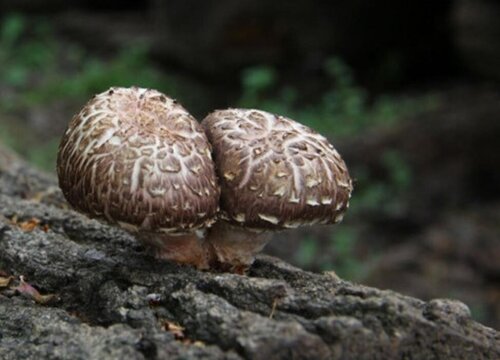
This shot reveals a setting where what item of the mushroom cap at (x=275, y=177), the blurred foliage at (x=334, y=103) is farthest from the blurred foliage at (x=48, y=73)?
the mushroom cap at (x=275, y=177)

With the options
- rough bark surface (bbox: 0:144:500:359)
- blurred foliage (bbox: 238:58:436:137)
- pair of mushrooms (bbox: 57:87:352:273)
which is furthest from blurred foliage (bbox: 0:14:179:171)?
pair of mushrooms (bbox: 57:87:352:273)

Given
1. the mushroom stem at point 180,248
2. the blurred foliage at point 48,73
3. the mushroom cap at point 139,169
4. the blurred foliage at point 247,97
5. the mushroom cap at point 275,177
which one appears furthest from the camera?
the blurred foliage at point 48,73

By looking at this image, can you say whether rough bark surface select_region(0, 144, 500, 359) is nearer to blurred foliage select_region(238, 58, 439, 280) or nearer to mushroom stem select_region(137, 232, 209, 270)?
mushroom stem select_region(137, 232, 209, 270)

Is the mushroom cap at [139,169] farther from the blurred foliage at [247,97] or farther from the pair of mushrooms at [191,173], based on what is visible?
the blurred foliage at [247,97]

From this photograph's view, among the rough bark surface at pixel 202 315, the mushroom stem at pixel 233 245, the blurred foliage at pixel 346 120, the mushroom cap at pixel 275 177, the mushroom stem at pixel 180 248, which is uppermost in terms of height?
the blurred foliage at pixel 346 120

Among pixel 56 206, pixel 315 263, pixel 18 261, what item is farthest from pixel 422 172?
pixel 18 261

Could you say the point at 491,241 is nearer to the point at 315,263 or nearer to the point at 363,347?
the point at 315,263

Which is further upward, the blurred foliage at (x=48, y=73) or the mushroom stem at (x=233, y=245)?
the blurred foliage at (x=48, y=73)

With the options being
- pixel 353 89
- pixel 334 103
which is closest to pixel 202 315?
pixel 334 103

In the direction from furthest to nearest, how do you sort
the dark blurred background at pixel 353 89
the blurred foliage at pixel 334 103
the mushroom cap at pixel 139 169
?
the blurred foliage at pixel 334 103 < the dark blurred background at pixel 353 89 < the mushroom cap at pixel 139 169
